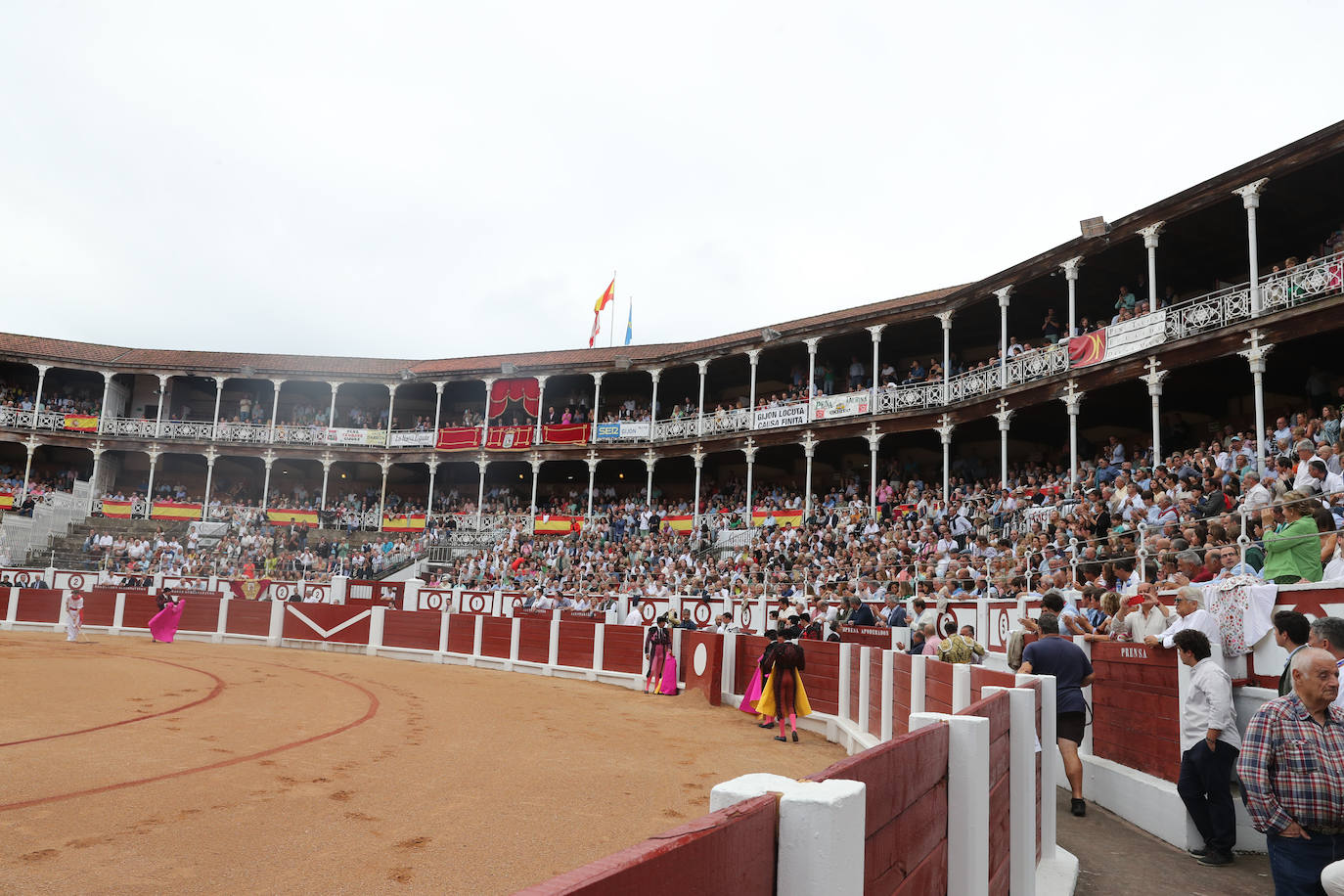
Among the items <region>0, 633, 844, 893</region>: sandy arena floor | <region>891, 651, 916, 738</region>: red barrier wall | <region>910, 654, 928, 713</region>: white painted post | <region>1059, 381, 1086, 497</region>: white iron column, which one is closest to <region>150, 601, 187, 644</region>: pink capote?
<region>0, 633, 844, 893</region>: sandy arena floor

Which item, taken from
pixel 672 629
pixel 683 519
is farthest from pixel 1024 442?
pixel 672 629

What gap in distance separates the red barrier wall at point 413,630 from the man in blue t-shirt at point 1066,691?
15.7 m

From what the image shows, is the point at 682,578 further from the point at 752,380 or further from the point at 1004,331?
the point at 1004,331

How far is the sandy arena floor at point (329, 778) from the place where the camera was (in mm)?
5008

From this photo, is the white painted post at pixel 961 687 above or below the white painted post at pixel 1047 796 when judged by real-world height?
above

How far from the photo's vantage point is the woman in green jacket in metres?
6.92

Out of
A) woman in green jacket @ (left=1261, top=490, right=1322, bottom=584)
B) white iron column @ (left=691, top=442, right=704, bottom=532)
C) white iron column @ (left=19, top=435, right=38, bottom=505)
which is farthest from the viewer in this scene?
white iron column @ (left=19, top=435, right=38, bottom=505)

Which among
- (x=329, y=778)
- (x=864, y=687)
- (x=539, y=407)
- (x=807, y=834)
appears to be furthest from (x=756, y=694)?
(x=539, y=407)

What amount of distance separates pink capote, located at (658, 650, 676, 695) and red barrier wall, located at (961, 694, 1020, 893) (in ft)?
36.7

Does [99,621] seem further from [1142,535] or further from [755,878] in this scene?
[755,878]

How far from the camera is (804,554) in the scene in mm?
20406

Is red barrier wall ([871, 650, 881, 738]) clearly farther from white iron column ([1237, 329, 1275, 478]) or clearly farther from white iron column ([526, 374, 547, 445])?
white iron column ([526, 374, 547, 445])

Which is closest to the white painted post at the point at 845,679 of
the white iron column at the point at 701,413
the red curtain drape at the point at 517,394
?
the white iron column at the point at 701,413

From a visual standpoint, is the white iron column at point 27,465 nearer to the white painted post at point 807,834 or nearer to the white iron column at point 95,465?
the white iron column at point 95,465
